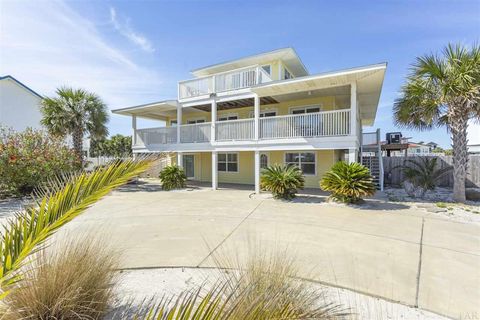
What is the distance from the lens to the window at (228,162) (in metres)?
16.2

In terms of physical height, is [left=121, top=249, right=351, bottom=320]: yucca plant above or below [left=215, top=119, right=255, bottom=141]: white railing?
below

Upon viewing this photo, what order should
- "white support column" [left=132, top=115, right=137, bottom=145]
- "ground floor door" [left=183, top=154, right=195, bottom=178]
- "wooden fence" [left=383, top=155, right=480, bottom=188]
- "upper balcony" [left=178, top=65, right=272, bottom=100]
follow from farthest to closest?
"ground floor door" [left=183, top=154, right=195, bottom=178] → "white support column" [left=132, top=115, right=137, bottom=145] → "wooden fence" [left=383, top=155, right=480, bottom=188] → "upper balcony" [left=178, top=65, right=272, bottom=100]

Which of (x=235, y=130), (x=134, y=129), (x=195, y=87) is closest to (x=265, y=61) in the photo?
(x=195, y=87)

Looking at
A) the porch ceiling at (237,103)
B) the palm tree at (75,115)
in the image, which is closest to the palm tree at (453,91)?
the porch ceiling at (237,103)

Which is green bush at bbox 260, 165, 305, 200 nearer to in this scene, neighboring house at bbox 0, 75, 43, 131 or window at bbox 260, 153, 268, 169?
window at bbox 260, 153, 268, 169

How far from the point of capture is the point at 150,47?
9367mm

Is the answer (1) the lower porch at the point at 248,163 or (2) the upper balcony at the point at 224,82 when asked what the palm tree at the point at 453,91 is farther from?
(2) the upper balcony at the point at 224,82

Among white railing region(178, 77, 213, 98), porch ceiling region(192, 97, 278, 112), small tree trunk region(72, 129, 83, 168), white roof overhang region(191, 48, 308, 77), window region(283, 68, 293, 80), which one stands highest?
white roof overhang region(191, 48, 308, 77)

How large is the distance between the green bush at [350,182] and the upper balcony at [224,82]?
6.08 metres

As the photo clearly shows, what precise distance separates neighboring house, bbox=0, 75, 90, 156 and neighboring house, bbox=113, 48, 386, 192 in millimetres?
10246

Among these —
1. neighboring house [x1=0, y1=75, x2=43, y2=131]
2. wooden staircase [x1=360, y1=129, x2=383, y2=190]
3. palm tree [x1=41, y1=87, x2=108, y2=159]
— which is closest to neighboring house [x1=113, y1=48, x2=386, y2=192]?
wooden staircase [x1=360, y1=129, x2=383, y2=190]

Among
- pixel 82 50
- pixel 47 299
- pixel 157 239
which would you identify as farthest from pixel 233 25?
pixel 47 299

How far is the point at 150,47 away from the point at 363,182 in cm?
974

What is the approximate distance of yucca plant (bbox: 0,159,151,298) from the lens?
5.08 ft
